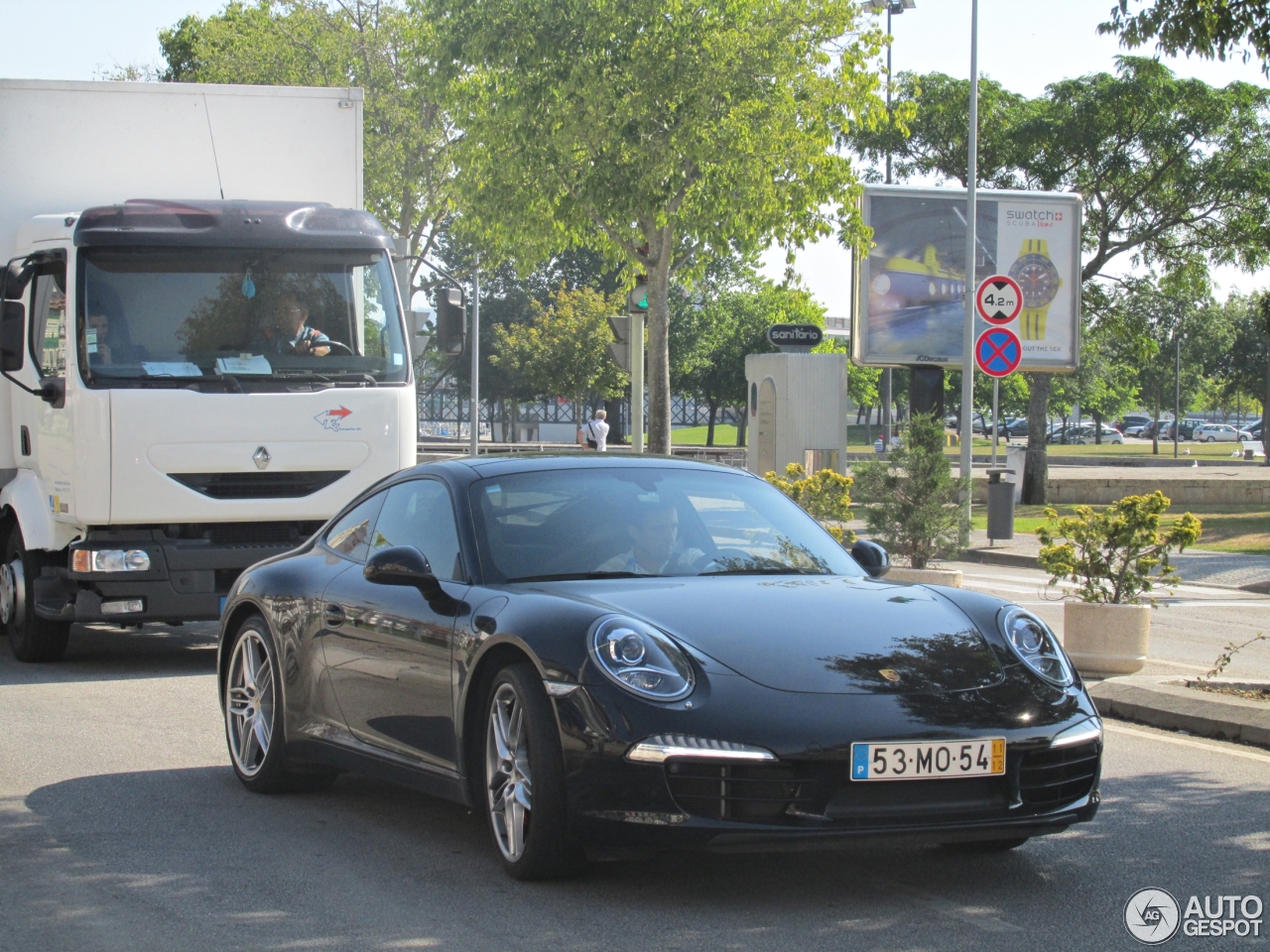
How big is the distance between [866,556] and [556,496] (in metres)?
1.28

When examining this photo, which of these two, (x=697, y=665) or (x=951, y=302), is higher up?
(x=951, y=302)

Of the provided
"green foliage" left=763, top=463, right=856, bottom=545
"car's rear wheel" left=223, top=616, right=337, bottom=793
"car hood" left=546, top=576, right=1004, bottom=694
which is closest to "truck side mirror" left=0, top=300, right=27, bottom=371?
"car's rear wheel" left=223, top=616, right=337, bottom=793

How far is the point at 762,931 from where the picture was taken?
4.64 metres

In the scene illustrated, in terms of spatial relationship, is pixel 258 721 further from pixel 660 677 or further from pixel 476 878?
pixel 660 677

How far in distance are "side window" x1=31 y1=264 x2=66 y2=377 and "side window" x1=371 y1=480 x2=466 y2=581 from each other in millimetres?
4817

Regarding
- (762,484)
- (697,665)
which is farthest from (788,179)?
(697,665)

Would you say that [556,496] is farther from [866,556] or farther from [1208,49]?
[1208,49]

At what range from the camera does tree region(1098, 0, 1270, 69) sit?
370 inches

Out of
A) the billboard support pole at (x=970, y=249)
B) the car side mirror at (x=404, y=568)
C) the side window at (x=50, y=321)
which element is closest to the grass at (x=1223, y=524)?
the billboard support pole at (x=970, y=249)

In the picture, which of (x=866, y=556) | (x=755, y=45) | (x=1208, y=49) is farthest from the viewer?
(x=755, y=45)

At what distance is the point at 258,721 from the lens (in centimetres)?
698

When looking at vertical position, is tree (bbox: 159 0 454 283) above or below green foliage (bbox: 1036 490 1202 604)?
above

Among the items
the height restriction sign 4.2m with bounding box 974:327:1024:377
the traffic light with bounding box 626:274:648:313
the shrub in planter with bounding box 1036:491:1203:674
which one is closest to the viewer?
the shrub in planter with bounding box 1036:491:1203:674

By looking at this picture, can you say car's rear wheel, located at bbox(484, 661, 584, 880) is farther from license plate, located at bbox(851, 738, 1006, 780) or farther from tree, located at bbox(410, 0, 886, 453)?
tree, located at bbox(410, 0, 886, 453)
